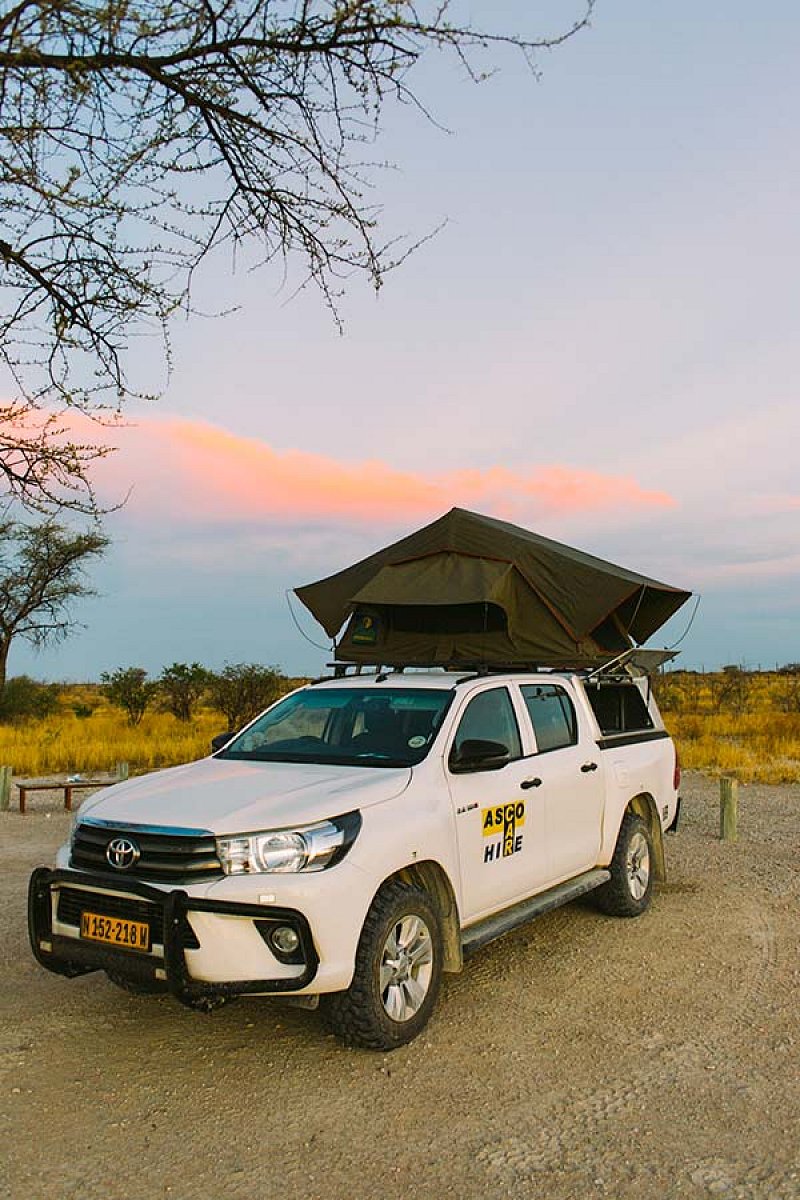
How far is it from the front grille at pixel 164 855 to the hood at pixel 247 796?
0.06 m

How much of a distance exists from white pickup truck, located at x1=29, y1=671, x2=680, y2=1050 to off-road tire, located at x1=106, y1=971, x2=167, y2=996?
33 millimetres

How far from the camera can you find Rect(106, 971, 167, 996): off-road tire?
191 inches

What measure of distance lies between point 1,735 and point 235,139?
22468mm

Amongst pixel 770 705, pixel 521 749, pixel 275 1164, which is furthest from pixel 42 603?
pixel 275 1164

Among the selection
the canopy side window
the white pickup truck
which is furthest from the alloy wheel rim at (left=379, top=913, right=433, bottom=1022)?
the canopy side window

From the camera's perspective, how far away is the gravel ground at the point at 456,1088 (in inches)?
153

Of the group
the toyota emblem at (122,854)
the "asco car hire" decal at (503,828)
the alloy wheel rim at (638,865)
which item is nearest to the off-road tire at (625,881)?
the alloy wheel rim at (638,865)

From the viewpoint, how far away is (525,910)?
623cm

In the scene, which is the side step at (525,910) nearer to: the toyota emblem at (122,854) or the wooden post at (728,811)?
the toyota emblem at (122,854)

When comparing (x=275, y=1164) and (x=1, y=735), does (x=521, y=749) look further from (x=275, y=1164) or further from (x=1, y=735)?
(x=1, y=735)

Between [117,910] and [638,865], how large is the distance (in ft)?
14.1

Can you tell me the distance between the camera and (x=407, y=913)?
5.13m

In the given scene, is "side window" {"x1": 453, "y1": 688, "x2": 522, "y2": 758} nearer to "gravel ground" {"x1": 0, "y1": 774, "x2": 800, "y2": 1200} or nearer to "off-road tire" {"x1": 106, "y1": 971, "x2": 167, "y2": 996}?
"gravel ground" {"x1": 0, "y1": 774, "x2": 800, "y2": 1200}

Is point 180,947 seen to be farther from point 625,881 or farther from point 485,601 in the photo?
point 485,601
